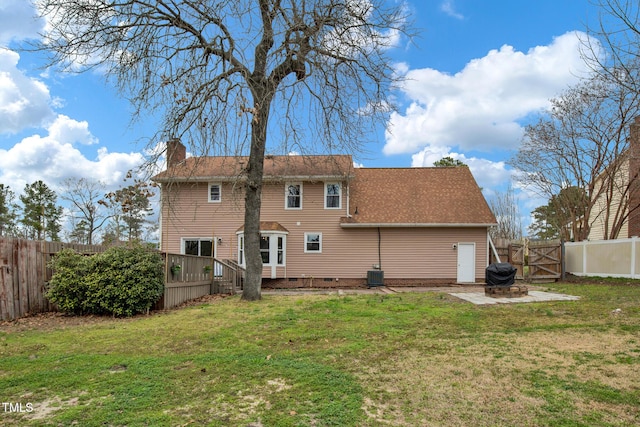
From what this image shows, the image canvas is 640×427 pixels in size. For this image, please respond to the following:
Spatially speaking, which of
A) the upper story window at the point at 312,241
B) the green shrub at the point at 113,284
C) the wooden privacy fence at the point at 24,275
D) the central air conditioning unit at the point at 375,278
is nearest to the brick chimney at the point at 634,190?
the central air conditioning unit at the point at 375,278

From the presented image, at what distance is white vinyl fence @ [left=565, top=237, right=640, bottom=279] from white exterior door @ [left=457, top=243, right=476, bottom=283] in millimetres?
4920

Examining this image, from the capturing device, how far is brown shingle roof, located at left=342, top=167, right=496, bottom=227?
1923 cm

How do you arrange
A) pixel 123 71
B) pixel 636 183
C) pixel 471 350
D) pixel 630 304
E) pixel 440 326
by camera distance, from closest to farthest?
pixel 471 350
pixel 440 326
pixel 630 304
pixel 123 71
pixel 636 183

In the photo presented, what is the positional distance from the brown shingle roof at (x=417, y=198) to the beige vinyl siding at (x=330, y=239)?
58 cm

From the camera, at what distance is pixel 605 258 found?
1777 cm

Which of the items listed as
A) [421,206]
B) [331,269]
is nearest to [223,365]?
[331,269]

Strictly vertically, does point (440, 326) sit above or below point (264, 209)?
below

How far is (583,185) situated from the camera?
21.0 metres

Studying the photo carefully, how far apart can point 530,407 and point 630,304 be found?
7.87 metres

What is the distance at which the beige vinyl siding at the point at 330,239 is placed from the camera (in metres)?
19.4

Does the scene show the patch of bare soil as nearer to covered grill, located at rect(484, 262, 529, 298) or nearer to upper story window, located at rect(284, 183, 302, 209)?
covered grill, located at rect(484, 262, 529, 298)

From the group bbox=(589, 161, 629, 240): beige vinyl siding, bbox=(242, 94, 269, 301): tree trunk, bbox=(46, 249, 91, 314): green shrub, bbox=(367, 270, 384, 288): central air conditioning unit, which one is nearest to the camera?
bbox=(46, 249, 91, 314): green shrub

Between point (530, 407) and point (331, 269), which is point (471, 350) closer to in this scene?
point (530, 407)

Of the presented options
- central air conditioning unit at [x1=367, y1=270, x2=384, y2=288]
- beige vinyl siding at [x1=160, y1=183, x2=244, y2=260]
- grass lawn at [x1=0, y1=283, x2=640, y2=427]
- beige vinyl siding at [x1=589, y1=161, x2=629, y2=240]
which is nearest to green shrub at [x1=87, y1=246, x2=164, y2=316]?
grass lawn at [x1=0, y1=283, x2=640, y2=427]
